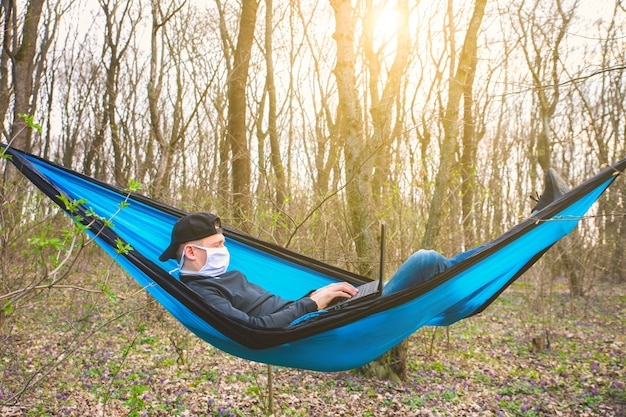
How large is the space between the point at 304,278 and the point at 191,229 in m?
0.71

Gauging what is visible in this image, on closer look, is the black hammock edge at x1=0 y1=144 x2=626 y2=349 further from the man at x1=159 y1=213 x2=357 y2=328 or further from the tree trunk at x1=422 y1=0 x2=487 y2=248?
the tree trunk at x1=422 y1=0 x2=487 y2=248

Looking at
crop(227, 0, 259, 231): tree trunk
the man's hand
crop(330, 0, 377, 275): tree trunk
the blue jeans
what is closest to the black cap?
the man's hand

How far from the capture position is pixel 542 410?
10.4 ft

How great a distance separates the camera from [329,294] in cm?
208

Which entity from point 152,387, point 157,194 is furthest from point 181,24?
A: point 152,387

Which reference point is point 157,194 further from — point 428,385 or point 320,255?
point 428,385

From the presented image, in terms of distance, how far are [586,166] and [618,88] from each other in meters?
1.72

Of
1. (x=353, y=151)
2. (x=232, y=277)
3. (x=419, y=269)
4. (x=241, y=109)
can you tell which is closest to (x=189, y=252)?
(x=232, y=277)

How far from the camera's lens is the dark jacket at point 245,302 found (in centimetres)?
188

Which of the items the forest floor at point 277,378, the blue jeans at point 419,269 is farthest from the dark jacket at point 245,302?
the forest floor at point 277,378

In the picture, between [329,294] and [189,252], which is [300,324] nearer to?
[329,294]

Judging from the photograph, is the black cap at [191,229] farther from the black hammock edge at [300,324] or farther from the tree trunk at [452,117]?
the tree trunk at [452,117]

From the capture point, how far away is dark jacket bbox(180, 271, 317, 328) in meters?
1.88

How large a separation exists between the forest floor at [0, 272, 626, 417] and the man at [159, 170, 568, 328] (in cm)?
59
